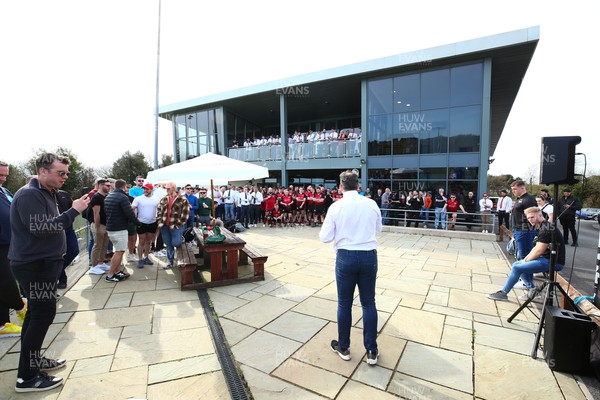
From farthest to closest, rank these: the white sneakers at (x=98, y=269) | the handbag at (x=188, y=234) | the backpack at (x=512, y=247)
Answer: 1. the backpack at (x=512, y=247)
2. the handbag at (x=188, y=234)
3. the white sneakers at (x=98, y=269)

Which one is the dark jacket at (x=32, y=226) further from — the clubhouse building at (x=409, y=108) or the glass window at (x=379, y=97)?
the glass window at (x=379, y=97)

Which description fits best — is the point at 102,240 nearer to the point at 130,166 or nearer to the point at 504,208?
the point at 504,208

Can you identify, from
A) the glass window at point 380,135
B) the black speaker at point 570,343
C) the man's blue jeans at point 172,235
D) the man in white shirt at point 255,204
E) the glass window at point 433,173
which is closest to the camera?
the black speaker at point 570,343

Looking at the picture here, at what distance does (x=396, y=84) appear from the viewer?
13.2 metres

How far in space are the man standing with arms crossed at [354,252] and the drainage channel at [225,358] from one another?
39.3 inches

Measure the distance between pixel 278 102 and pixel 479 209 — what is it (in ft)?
41.3

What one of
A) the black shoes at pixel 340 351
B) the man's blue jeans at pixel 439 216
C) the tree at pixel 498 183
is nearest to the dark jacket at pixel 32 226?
the black shoes at pixel 340 351

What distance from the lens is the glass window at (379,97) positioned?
43.8 feet

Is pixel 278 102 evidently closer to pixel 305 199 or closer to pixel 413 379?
pixel 305 199

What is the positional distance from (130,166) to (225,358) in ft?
126

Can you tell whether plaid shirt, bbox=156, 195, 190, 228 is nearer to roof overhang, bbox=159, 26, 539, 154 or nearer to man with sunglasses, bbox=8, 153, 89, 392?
man with sunglasses, bbox=8, 153, 89, 392

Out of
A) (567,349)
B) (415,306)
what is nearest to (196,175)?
(415,306)

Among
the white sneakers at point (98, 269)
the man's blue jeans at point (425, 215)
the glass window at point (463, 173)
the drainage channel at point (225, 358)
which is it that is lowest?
the drainage channel at point (225, 358)

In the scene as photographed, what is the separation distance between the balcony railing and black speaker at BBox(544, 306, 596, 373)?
40.3 ft
